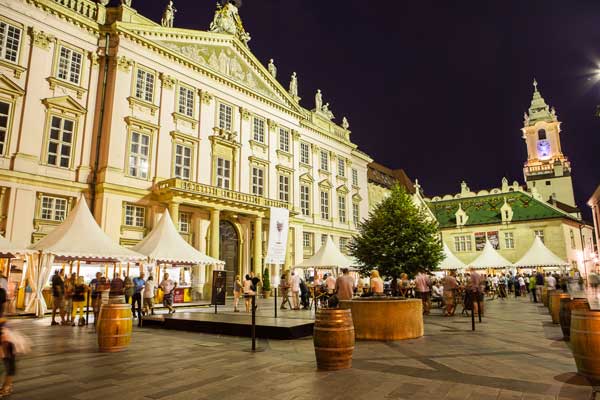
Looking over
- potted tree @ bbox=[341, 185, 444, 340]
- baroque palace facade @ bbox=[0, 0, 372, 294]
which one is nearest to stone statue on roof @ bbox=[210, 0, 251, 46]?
baroque palace facade @ bbox=[0, 0, 372, 294]

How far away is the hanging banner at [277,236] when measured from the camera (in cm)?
1338

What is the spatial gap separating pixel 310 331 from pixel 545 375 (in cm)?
621

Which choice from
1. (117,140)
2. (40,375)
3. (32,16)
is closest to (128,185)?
(117,140)

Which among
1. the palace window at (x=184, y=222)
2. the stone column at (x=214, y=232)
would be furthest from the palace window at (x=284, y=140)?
the palace window at (x=184, y=222)

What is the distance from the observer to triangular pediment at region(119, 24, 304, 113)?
26.9 meters

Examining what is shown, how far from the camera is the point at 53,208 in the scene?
68.5ft

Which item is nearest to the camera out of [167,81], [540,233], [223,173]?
[167,81]

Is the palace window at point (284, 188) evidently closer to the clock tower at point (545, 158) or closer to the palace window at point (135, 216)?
the palace window at point (135, 216)

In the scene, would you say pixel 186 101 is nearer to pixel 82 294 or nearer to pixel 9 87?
pixel 9 87

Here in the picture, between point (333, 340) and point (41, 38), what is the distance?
22958 mm

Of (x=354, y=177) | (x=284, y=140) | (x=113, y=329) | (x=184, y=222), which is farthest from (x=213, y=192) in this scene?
(x=354, y=177)

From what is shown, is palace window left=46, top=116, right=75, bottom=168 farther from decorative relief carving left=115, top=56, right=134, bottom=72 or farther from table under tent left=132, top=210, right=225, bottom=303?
table under tent left=132, top=210, right=225, bottom=303

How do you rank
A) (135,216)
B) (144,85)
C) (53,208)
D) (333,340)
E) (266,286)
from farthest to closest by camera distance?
(266,286) → (144,85) → (135,216) → (53,208) → (333,340)

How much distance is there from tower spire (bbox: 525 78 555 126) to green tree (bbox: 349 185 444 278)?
76.0m
